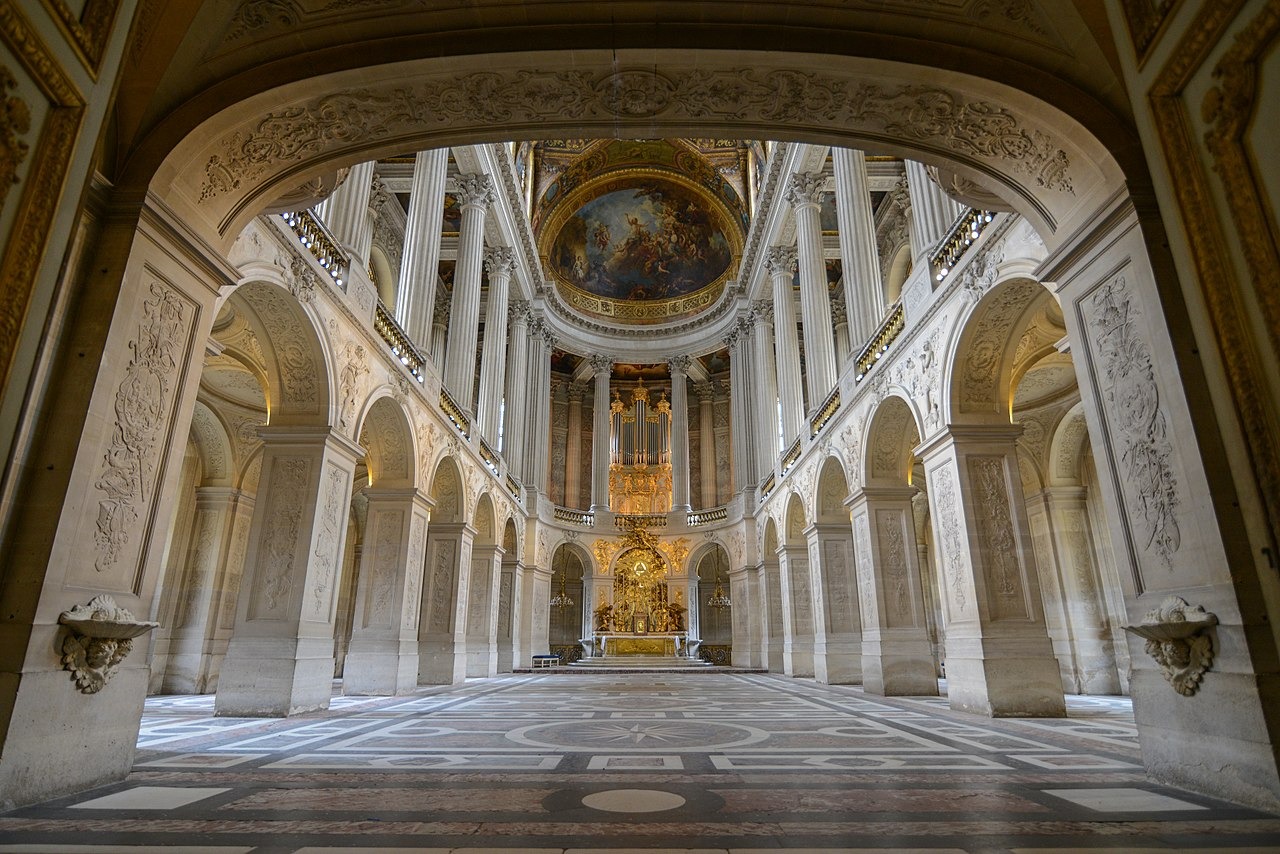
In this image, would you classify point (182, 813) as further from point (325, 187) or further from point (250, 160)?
point (325, 187)

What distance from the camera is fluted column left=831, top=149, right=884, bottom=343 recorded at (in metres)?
12.8

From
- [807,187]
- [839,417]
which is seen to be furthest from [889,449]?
[807,187]

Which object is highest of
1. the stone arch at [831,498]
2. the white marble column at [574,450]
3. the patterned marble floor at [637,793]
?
the white marble column at [574,450]

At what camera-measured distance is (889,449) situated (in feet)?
38.4

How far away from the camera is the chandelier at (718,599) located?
2634 cm

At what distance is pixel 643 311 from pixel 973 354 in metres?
22.3

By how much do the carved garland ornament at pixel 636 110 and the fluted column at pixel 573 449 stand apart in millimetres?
25028

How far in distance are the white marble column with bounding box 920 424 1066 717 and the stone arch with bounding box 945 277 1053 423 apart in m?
0.28

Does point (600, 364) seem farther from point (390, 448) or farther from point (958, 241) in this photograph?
point (958, 241)

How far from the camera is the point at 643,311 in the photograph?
98.6 ft

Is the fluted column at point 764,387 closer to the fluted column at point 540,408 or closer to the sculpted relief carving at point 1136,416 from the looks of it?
the fluted column at point 540,408

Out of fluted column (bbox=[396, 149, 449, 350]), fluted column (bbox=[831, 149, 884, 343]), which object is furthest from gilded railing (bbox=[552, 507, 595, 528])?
fluted column (bbox=[831, 149, 884, 343])

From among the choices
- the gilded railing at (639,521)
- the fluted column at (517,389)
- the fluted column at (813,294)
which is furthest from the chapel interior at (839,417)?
the gilded railing at (639,521)

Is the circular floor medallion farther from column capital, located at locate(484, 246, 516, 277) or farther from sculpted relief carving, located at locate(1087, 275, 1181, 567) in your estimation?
column capital, located at locate(484, 246, 516, 277)
